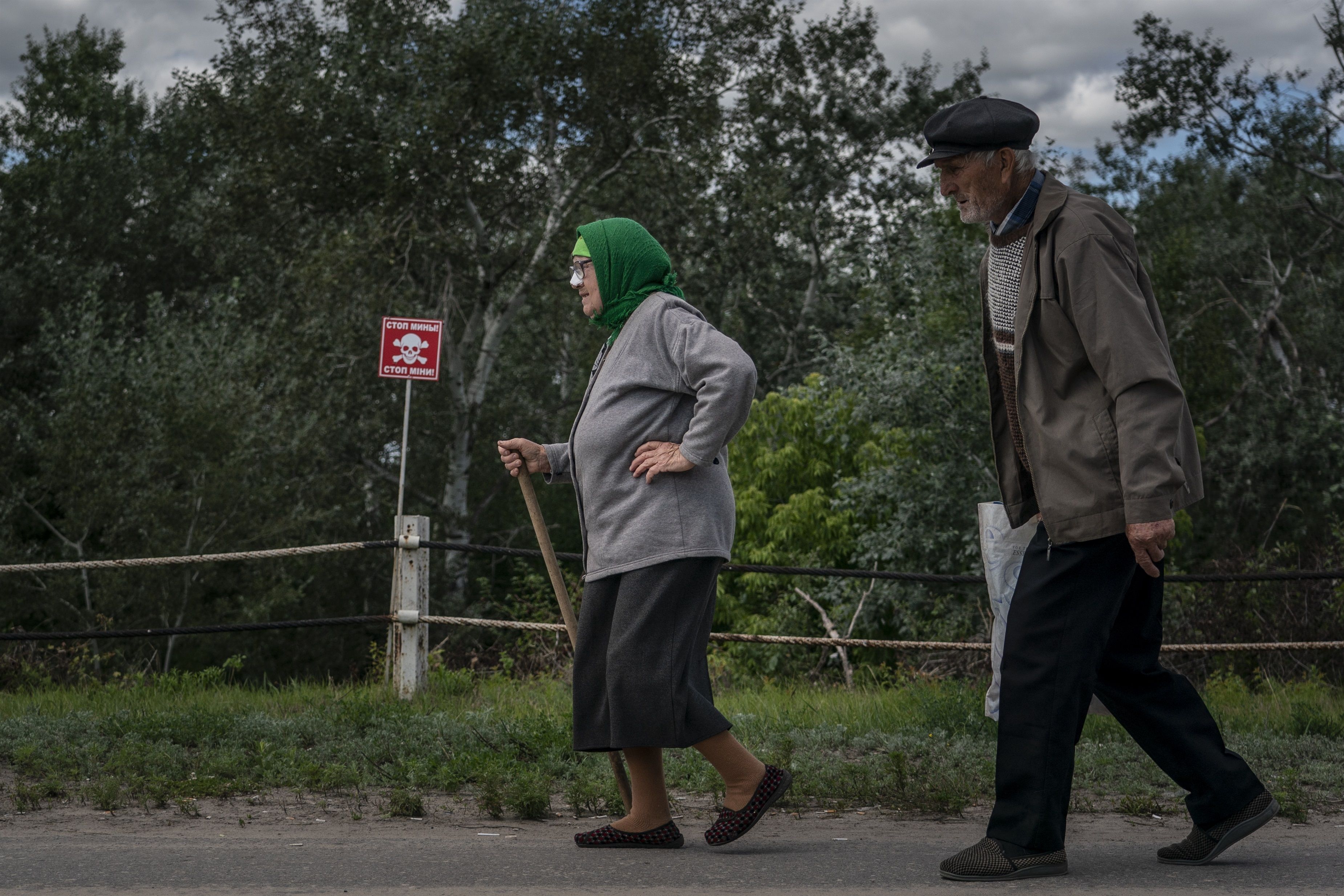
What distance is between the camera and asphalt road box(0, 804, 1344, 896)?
336 cm

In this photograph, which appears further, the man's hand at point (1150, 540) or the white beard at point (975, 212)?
the white beard at point (975, 212)

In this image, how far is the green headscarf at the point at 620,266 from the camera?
396cm

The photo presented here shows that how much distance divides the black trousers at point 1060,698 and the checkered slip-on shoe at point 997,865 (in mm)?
22

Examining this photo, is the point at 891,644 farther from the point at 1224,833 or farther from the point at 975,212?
the point at 975,212

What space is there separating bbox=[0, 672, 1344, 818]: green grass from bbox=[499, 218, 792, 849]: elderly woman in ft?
2.51

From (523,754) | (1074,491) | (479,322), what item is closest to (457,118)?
(479,322)

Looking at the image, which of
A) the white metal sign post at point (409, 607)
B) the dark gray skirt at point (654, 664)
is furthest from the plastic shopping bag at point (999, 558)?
the white metal sign post at point (409, 607)

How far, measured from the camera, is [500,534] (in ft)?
93.1

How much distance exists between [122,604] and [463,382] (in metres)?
7.88

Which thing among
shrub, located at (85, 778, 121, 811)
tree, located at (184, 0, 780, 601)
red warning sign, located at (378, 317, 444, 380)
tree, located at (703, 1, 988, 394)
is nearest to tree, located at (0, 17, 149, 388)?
tree, located at (184, 0, 780, 601)

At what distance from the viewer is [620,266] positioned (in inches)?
156

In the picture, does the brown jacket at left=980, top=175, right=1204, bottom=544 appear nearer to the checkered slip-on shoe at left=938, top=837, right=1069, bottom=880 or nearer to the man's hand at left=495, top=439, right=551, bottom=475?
the checkered slip-on shoe at left=938, top=837, right=1069, bottom=880

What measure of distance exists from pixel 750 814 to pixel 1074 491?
132 centimetres

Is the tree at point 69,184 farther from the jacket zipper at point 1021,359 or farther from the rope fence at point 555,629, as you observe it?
the jacket zipper at point 1021,359
